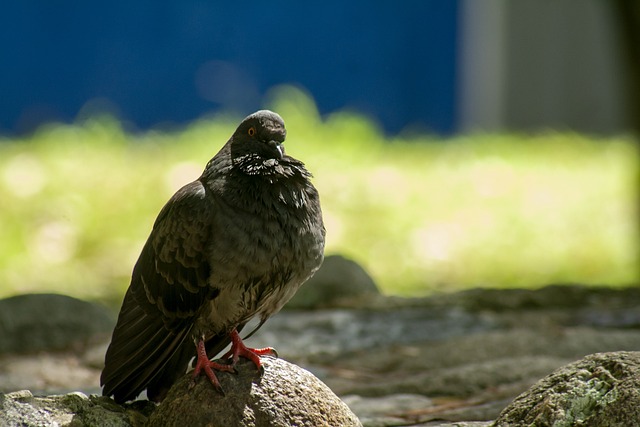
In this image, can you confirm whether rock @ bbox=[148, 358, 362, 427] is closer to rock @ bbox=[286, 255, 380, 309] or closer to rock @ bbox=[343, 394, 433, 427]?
rock @ bbox=[343, 394, 433, 427]

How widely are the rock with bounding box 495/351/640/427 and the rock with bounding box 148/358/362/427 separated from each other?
57 cm

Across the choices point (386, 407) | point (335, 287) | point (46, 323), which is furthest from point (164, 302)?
point (335, 287)

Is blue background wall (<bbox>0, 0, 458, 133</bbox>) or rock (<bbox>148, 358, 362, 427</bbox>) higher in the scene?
blue background wall (<bbox>0, 0, 458, 133</bbox>)

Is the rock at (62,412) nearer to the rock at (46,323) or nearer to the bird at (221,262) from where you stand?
the bird at (221,262)

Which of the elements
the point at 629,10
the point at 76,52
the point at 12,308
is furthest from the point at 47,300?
the point at 76,52

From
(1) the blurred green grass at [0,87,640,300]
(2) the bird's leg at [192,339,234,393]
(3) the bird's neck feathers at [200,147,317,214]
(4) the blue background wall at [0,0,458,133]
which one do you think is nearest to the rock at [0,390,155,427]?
(2) the bird's leg at [192,339,234,393]

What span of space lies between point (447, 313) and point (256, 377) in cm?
290

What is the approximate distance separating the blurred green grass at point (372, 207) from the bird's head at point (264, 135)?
3.90m

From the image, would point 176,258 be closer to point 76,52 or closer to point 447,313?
point 447,313

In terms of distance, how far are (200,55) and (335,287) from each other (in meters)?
6.29

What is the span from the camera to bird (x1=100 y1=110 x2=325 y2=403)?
3.54 m

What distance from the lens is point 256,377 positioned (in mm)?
3406

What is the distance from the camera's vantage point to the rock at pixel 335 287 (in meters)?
6.43

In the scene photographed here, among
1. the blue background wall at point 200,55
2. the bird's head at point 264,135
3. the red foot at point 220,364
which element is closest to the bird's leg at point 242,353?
the red foot at point 220,364
